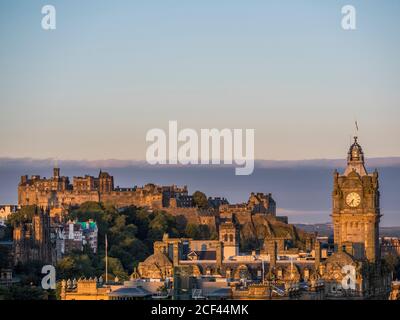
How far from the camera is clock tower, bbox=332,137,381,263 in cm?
13500

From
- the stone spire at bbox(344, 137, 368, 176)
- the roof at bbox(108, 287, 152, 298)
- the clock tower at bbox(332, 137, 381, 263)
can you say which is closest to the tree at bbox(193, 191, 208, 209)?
the stone spire at bbox(344, 137, 368, 176)

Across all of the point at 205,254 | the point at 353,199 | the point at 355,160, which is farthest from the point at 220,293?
the point at 355,160

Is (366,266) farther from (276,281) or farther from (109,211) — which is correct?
(109,211)

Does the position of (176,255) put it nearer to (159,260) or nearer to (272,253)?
(159,260)

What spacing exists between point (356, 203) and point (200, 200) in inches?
1466

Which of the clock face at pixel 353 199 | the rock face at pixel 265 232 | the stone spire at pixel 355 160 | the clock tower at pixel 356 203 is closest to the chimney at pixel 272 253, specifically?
the clock tower at pixel 356 203

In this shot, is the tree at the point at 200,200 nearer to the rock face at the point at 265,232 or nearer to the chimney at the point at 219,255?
the rock face at the point at 265,232

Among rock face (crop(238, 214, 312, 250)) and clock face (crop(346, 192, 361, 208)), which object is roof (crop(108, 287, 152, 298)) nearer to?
clock face (crop(346, 192, 361, 208))

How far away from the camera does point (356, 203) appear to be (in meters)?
136

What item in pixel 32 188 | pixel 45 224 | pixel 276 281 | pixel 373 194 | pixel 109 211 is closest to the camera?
pixel 276 281

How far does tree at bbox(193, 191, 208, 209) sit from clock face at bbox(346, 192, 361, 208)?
1383 inches

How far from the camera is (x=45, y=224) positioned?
14712 cm
